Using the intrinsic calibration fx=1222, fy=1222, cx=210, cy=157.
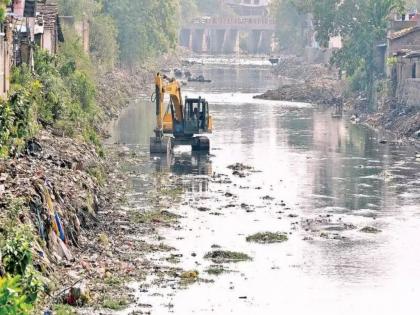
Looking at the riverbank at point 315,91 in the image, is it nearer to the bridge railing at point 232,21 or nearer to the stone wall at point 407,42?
the stone wall at point 407,42

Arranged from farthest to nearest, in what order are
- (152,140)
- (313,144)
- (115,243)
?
(313,144) < (152,140) < (115,243)

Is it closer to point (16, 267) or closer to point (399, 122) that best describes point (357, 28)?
point (399, 122)

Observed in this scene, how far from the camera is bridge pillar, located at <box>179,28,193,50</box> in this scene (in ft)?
A: 592

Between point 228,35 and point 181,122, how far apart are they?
414ft

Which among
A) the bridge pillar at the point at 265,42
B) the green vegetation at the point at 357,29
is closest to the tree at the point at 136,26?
the green vegetation at the point at 357,29

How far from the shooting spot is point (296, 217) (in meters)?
38.1

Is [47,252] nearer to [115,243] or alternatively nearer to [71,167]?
[115,243]

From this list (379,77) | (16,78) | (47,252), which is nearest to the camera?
(47,252)

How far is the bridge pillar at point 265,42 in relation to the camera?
578 ft

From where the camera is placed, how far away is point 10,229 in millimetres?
25422

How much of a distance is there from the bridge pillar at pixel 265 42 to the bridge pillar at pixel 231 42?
3.52m

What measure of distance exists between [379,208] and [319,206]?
6.47 feet

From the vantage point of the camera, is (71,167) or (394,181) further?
(394,181)

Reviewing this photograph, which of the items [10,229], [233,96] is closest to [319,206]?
[10,229]
